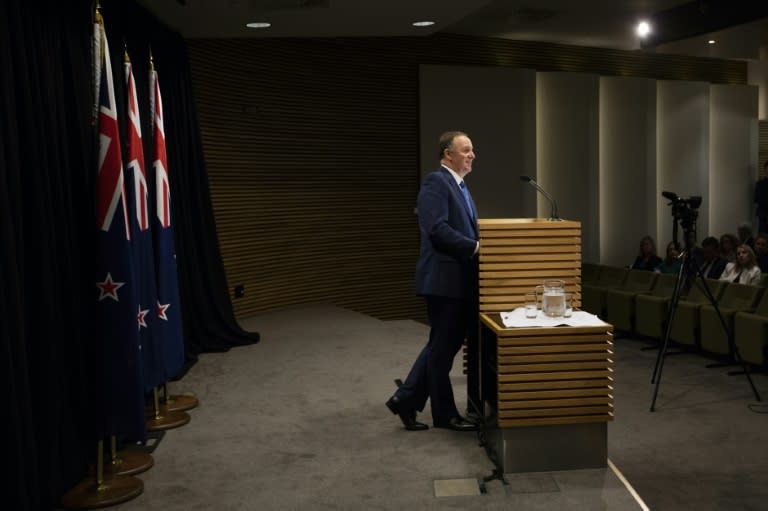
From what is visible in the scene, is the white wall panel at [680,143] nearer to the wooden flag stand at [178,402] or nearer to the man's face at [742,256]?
the man's face at [742,256]

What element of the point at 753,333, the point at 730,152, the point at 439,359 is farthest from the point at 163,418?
the point at 730,152

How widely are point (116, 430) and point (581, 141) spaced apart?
8962 mm

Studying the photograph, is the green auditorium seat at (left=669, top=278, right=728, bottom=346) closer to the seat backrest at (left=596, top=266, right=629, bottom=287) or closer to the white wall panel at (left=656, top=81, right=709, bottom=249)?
the seat backrest at (left=596, top=266, right=629, bottom=287)

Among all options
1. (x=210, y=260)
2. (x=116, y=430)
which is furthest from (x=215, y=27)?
(x=116, y=430)

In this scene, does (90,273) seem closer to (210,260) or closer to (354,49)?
(210,260)

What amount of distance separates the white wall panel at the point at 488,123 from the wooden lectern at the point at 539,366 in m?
6.35

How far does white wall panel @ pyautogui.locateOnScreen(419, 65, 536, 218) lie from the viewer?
1019cm

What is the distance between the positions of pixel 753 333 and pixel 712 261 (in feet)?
7.02

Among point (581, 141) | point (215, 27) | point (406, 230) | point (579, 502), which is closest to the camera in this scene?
point (579, 502)

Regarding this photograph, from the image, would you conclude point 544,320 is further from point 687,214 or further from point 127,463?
point 687,214

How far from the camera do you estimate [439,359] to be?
4195mm

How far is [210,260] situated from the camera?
7.28 m

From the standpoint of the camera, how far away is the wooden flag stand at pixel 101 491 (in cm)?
355

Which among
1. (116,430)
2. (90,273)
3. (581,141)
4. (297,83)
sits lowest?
(116,430)
